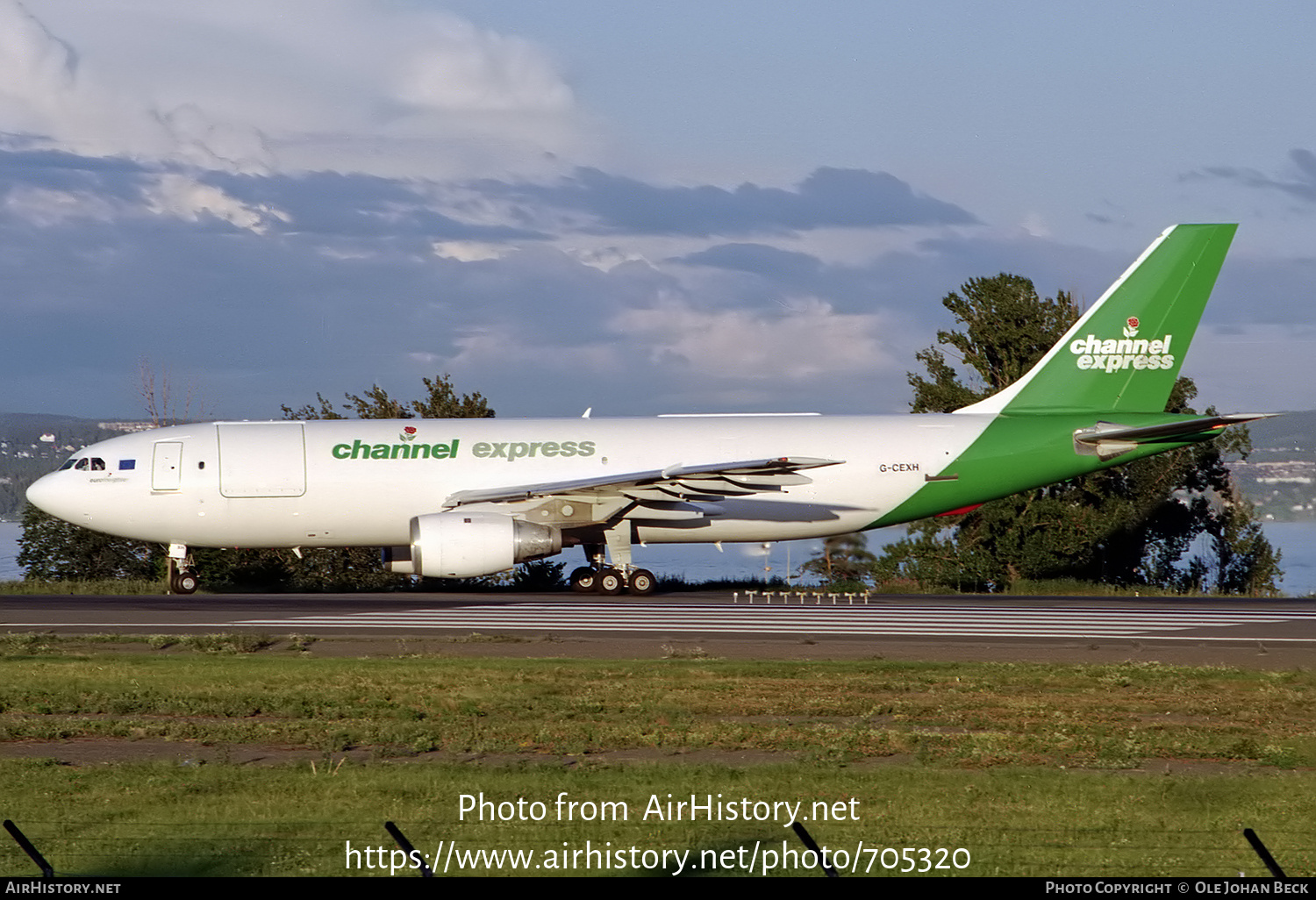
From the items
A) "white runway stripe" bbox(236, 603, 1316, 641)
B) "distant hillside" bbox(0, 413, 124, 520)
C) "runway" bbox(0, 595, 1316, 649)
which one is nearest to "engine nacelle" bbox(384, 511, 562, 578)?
"runway" bbox(0, 595, 1316, 649)

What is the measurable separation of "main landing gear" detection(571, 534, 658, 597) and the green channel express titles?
6.13ft

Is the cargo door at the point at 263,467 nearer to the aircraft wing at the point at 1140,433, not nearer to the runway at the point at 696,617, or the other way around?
the runway at the point at 696,617

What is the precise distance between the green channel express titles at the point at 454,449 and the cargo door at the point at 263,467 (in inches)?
33.7

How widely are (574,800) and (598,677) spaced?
616cm

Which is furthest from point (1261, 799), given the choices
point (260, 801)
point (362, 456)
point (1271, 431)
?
point (1271, 431)

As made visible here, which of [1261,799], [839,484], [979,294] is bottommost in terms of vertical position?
[1261,799]

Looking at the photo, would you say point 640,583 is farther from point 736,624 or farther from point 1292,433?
point 1292,433

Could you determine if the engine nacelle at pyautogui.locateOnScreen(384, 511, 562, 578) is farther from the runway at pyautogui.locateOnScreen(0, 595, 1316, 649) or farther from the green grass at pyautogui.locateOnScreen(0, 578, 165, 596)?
the green grass at pyautogui.locateOnScreen(0, 578, 165, 596)

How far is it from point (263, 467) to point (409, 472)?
3015mm

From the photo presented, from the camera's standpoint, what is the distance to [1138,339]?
29.6 meters

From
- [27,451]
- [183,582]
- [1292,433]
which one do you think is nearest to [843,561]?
[183,582]

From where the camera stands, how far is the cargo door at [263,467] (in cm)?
2762

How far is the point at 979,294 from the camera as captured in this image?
43.2m
